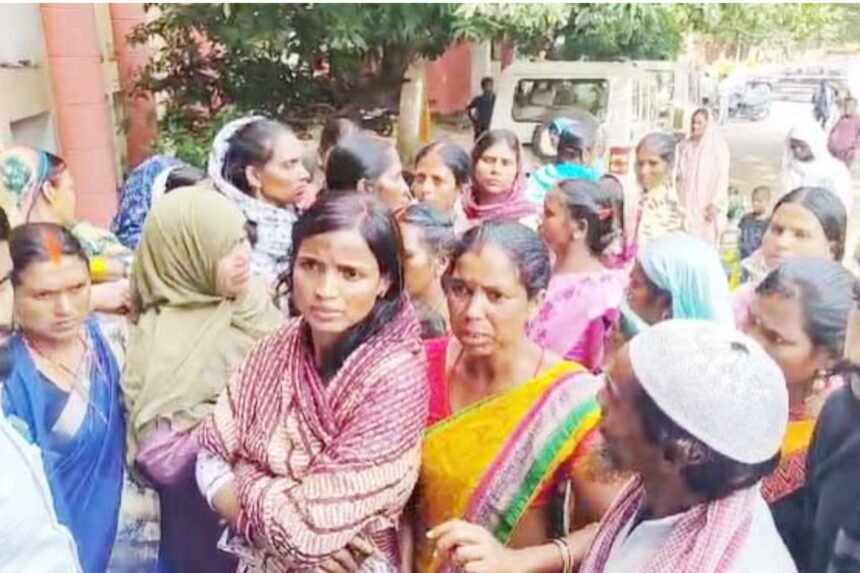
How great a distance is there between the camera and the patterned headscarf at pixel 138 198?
2049mm

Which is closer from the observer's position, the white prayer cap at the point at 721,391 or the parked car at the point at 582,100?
the white prayer cap at the point at 721,391

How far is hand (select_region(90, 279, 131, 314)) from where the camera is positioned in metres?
1.54

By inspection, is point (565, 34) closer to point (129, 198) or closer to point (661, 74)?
point (661, 74)

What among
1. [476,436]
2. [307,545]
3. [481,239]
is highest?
[481,239]

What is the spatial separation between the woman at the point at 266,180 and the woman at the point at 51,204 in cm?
25

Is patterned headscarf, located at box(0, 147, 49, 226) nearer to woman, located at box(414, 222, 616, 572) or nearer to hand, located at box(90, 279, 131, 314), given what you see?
hand, located at box(90, 279, 131, 314)

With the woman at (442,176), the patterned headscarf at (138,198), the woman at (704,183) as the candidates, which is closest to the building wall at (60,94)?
the patterned headscarf at (138,198)

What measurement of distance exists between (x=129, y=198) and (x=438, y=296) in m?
0.91

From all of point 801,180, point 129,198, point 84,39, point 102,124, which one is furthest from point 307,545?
point 84,39

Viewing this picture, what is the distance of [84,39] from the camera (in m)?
2.67

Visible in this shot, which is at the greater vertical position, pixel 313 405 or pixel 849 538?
pixel 313 405

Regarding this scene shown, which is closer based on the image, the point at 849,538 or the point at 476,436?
the point at 849,538

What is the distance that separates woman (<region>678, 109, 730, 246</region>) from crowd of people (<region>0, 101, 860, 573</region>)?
0.67m

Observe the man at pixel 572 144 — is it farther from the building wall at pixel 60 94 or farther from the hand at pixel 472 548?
the hand at pixel 472 548
